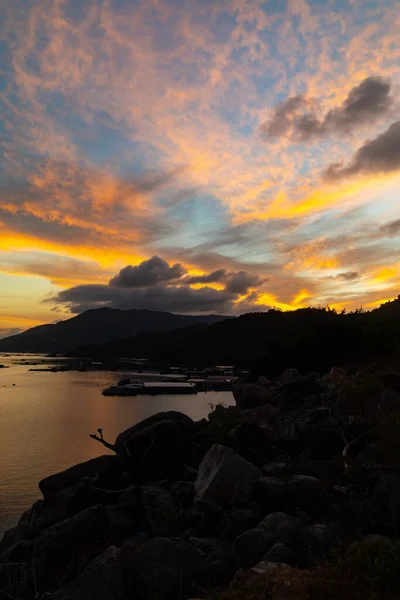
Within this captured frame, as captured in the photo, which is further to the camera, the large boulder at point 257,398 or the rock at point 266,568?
the large boulder at point 257,398

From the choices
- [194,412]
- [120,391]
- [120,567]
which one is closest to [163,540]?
[120,567]

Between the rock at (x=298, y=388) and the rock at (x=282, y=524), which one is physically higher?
the rock at (x=298, y=388)

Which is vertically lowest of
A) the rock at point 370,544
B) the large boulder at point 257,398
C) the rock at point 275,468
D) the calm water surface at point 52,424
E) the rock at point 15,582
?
the calm water surface at point 52,424

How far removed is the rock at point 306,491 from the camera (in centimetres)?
1202

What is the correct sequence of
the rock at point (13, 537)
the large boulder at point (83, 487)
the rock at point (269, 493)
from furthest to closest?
the rock at point (13, 537) < the large boulder at point (83, 487) < the rock at point (269, 493)

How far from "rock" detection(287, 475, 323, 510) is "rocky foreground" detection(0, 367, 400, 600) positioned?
0.08 feet

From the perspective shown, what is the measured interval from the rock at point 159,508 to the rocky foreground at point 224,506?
43 mm

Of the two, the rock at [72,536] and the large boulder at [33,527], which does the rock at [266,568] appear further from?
the large boulder at [33,527]

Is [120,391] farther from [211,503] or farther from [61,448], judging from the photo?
[211,503]

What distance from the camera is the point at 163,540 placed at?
995 centimetres

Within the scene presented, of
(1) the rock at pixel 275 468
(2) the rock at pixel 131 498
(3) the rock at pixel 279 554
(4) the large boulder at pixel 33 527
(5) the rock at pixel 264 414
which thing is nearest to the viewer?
(3) the rock at pixel 279 554

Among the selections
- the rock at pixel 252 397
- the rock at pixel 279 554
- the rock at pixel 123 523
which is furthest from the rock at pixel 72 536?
the rock at pixel 252 397

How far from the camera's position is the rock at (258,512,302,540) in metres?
10.5

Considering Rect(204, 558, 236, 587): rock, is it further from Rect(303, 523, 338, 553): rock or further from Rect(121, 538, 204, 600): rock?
Rect(303, 523, 338, 553): rock
